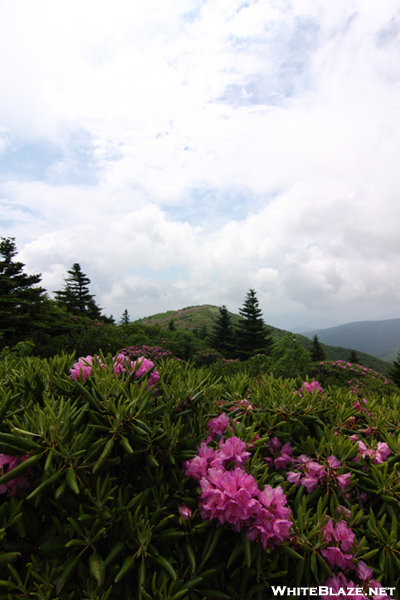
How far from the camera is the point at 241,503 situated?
3.92ft

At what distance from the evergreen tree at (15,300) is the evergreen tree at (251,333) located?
1371 cm

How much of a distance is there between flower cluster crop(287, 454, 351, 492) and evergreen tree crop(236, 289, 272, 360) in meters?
19.6

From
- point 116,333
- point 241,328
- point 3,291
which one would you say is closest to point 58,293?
point 3,291

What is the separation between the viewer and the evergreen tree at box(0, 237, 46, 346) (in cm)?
1159

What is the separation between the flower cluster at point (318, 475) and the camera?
147cm

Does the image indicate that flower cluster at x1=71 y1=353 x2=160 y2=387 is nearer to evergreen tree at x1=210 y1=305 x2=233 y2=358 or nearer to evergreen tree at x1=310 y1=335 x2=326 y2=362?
evergreen tree at x1=210 y1=305 x2=233 y2=358

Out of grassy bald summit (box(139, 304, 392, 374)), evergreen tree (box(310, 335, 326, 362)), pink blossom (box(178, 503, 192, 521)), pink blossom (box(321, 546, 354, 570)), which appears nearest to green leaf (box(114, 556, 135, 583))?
pink blossom (box(178, 503, 192, 521))

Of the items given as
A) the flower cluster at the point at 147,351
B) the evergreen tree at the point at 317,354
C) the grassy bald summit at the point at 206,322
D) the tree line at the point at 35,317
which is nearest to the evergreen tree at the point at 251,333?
the tree line at the point at 35,317

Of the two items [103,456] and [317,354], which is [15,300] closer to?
[103,456]

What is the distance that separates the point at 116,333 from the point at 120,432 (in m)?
→ 12.8

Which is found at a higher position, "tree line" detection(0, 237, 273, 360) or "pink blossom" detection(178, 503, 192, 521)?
"tree line" detection(0, 237, 273, 360)

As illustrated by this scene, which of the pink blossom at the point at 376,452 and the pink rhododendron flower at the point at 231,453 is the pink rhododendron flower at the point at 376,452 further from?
the pink rhododendron flower at the point at 231,453

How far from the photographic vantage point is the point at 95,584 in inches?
42.2

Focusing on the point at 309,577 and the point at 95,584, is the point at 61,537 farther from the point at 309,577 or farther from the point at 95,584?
the point at 309,577
